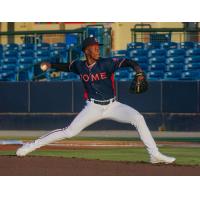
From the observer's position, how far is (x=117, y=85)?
25281mm

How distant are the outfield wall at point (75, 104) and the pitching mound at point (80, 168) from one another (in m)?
11.0

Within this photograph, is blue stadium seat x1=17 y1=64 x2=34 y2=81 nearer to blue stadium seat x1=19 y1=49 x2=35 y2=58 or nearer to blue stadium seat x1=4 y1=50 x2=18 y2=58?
blue stadium seat x1=19 y1=49 x2=35 y2=58

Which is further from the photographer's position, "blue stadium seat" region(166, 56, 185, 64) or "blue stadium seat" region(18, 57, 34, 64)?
"blue stadium seat" region(18, 57, 34, 64)

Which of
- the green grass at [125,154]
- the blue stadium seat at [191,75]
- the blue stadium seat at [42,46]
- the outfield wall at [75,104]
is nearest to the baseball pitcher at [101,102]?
the green grass at [125,154]

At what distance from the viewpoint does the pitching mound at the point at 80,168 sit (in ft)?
39.8

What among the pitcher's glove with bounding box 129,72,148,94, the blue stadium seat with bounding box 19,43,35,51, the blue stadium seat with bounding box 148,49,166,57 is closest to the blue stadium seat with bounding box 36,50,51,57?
the blue stadium seat with bounding box 19,43,35,51

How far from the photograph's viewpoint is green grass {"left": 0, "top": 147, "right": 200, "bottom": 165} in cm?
1502

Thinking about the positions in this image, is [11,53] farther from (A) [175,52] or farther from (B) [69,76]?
(A) [175,52]

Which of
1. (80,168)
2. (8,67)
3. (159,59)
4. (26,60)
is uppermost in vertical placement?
(159,59)

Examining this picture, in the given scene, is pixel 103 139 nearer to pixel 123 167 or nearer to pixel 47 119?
pixel 47 119

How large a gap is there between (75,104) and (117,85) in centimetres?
134

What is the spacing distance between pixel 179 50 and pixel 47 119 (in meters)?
5.26

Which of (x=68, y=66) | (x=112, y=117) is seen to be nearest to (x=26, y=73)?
(x=68, y=66)

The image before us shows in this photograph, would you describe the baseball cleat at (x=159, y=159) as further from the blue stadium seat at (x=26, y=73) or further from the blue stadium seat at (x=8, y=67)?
the blue stadium seat at (x=8, y=67)
